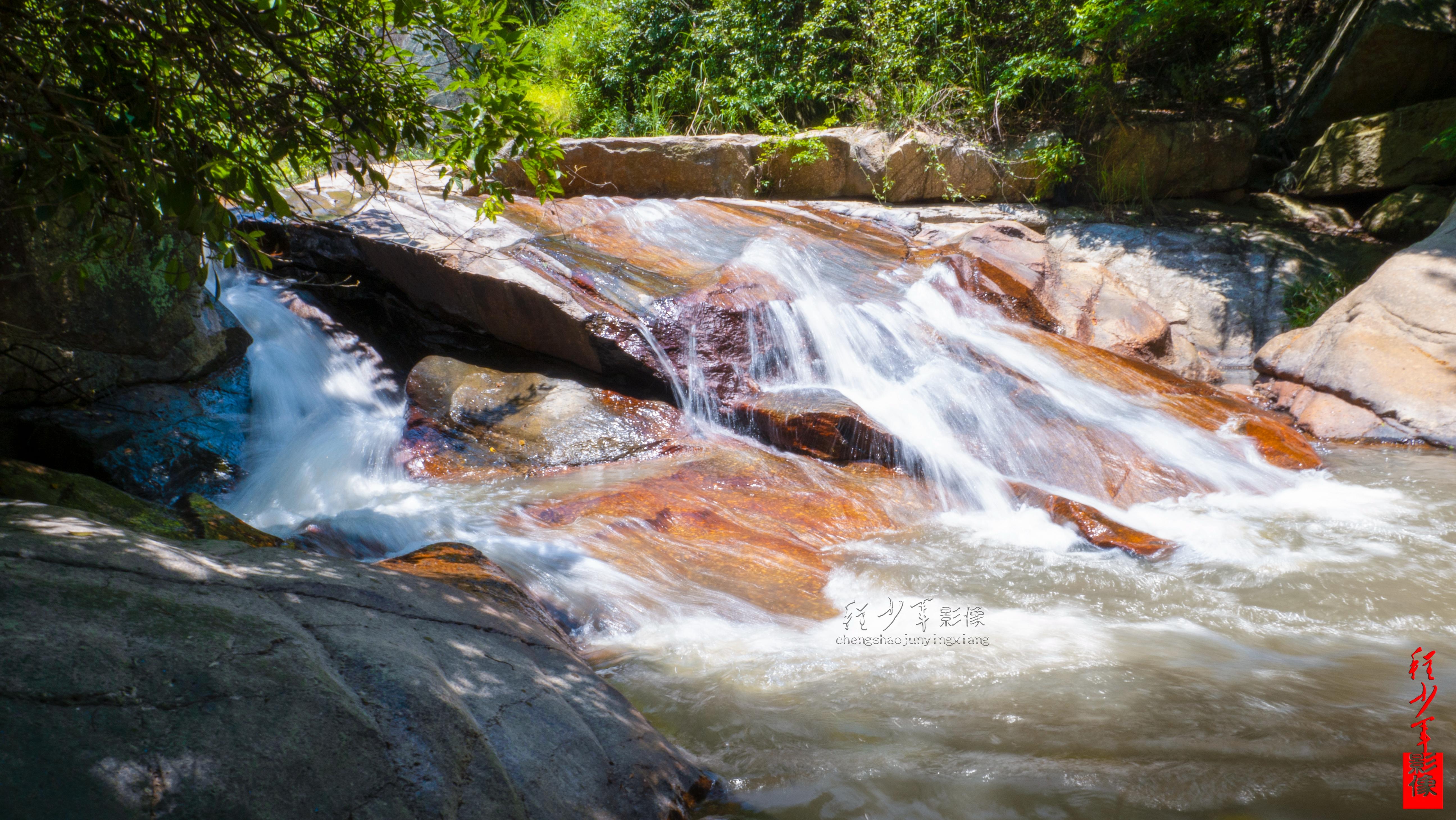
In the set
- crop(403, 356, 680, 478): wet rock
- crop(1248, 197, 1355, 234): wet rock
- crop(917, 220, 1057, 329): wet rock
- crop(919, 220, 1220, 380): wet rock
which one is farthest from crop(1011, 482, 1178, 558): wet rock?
crop(1248, 197, 1355, 234): wet rock

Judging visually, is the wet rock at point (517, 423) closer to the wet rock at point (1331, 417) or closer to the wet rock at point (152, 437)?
the wet rock at point (152, 437)

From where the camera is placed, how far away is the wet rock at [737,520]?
13.7 ft

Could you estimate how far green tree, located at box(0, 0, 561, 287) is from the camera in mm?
2699

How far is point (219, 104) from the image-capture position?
336cm

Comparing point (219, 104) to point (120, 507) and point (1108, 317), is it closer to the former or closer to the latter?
point (120, 507)

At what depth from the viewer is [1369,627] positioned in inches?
147

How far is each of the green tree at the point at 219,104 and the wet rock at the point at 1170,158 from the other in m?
8.74

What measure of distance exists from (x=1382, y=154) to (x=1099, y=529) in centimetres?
806

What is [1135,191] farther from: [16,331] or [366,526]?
[16,331]

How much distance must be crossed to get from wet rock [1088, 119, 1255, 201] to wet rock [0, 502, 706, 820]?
33.8 feet

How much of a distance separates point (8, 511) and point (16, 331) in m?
3.35

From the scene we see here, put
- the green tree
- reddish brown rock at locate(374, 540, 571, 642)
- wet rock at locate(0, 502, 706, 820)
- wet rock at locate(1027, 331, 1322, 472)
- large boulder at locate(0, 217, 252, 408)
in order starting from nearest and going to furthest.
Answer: wet rock at locate(0, 502, 706, 820)
the green tree
reddish brown rock at locate(374, 540, 571, 642)
large boulder at locate(0, 217, 252, 408)
wet rock at locate(1027, 331, 1322, 472)

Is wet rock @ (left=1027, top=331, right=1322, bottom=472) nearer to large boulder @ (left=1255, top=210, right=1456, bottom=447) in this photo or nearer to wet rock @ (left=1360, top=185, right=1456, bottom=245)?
large boulder @ (left=1255, top=210, right=1456, bottom=447)

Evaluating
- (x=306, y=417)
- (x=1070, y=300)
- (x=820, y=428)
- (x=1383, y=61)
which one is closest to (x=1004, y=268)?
(x=1070, y=300)
